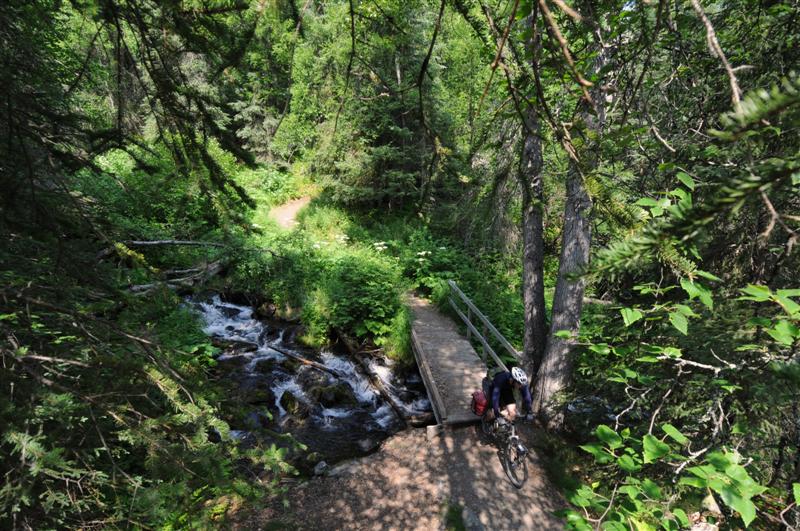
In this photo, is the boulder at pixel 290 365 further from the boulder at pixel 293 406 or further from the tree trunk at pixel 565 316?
the tree trunk at pixel 565 316

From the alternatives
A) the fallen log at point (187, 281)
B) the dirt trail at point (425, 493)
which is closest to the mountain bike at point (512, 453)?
the dirt trail at point (425, 493)

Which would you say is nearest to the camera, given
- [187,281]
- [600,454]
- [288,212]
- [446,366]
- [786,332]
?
[786,332]

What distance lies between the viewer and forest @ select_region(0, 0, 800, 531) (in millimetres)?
1325

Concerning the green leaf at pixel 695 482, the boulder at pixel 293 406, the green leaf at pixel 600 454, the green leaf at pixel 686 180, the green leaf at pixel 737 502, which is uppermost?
the green leaf at pixel 686 180

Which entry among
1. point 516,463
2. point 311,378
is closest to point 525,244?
point 516,463

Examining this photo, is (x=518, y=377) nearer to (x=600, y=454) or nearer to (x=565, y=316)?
(x=565, y=316)

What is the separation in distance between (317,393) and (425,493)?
360cm

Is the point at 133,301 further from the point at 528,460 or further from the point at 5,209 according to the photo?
the point at 528,460

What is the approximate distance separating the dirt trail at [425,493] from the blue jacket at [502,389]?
3.28ft

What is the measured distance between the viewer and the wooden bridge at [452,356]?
23.7 ft

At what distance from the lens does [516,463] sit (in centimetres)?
584

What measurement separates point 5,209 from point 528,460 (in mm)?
7098

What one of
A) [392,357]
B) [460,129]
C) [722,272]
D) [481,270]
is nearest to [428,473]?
[392,357]

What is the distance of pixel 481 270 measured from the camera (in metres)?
12.9
